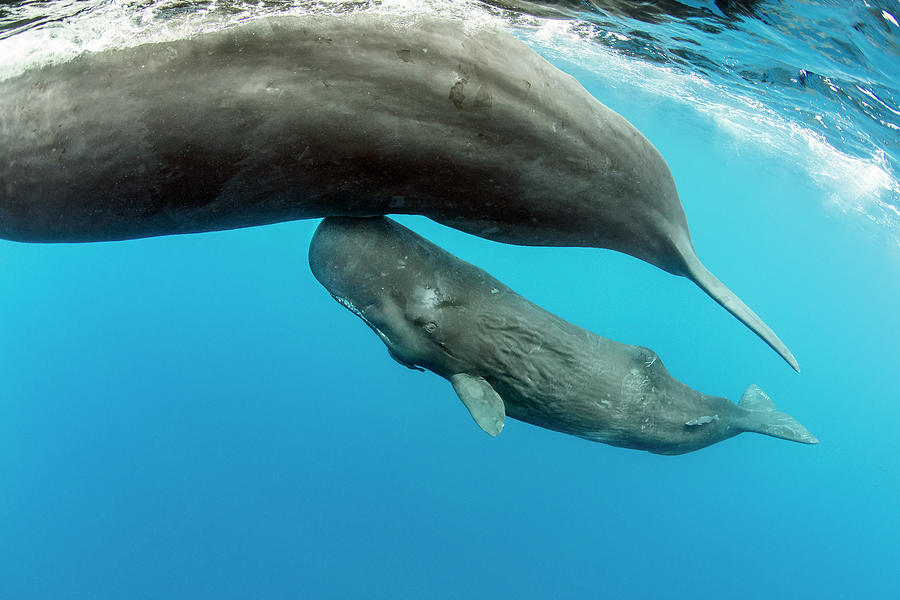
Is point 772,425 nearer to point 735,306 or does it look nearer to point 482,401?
point 735,306

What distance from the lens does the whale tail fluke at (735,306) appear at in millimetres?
4359

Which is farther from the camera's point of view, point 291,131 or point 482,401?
point 482,401

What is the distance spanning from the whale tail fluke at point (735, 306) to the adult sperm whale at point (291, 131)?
55.9 inches

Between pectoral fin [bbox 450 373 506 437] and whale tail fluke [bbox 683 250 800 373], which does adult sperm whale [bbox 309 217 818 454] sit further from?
whale tail fluke [bbox 683 250 800 373]

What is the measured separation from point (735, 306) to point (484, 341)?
6.66ft

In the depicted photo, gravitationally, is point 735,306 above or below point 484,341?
above

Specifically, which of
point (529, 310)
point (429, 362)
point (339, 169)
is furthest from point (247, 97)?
point (529, 310)

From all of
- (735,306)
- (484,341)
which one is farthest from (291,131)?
(735,306)

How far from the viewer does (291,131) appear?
3080 millimetres

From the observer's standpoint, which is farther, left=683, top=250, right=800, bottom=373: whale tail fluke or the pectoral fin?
→ left=683, top=250, right=800, bottom=373: whale tail fluke

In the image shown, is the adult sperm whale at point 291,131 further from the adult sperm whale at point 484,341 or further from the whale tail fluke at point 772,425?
the whale tail fluke at point 772,425

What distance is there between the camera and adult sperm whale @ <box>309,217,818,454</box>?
13.4ft

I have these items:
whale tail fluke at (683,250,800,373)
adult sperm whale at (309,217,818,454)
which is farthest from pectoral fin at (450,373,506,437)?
whale tail fluke at (683,250,800,373)

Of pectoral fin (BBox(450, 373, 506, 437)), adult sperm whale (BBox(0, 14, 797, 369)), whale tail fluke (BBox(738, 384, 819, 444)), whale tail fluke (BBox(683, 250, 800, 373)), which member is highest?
adult sperm whale (BBox(0, 14, 797, 369))
